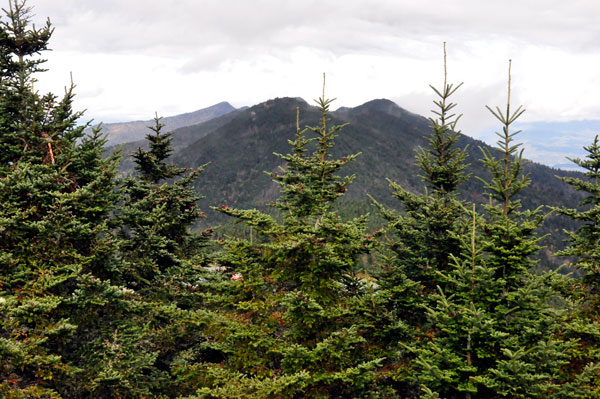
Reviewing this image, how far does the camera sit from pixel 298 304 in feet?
38.7

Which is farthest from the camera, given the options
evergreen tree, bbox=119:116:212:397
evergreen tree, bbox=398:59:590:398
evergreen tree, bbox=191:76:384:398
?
evergreen tree, bbox=119:116:212:397

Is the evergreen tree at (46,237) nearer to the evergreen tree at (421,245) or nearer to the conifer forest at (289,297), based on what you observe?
the conifer forest at (289,297)

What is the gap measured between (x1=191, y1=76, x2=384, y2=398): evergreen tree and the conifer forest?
0.06m

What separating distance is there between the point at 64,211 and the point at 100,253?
6.30 ft

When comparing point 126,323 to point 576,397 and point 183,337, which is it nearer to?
point 183,337

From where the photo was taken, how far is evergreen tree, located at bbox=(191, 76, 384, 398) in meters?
11.7

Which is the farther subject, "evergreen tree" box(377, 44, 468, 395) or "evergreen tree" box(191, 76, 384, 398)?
"evergreen tree" box(377, 44, 468, 395)

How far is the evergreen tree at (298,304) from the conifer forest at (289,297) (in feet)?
0.18

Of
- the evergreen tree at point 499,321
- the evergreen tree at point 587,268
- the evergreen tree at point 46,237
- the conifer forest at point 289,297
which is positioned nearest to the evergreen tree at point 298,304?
the conifer forest at point 289,297

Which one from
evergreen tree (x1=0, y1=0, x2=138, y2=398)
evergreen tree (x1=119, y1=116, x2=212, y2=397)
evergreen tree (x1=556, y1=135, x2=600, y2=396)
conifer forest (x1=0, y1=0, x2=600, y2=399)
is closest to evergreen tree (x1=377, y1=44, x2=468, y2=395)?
conifer forest (x1=0, y1=0, x2=600, y2=399)

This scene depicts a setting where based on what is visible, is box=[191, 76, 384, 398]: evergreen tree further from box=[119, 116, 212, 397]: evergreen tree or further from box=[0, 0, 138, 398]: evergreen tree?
box=[0, 0, 138, 398]: evergreen tree

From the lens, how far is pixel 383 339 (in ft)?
49.5

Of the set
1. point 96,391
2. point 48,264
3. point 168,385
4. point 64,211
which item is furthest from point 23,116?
point 168,385

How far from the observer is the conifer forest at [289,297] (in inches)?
447
